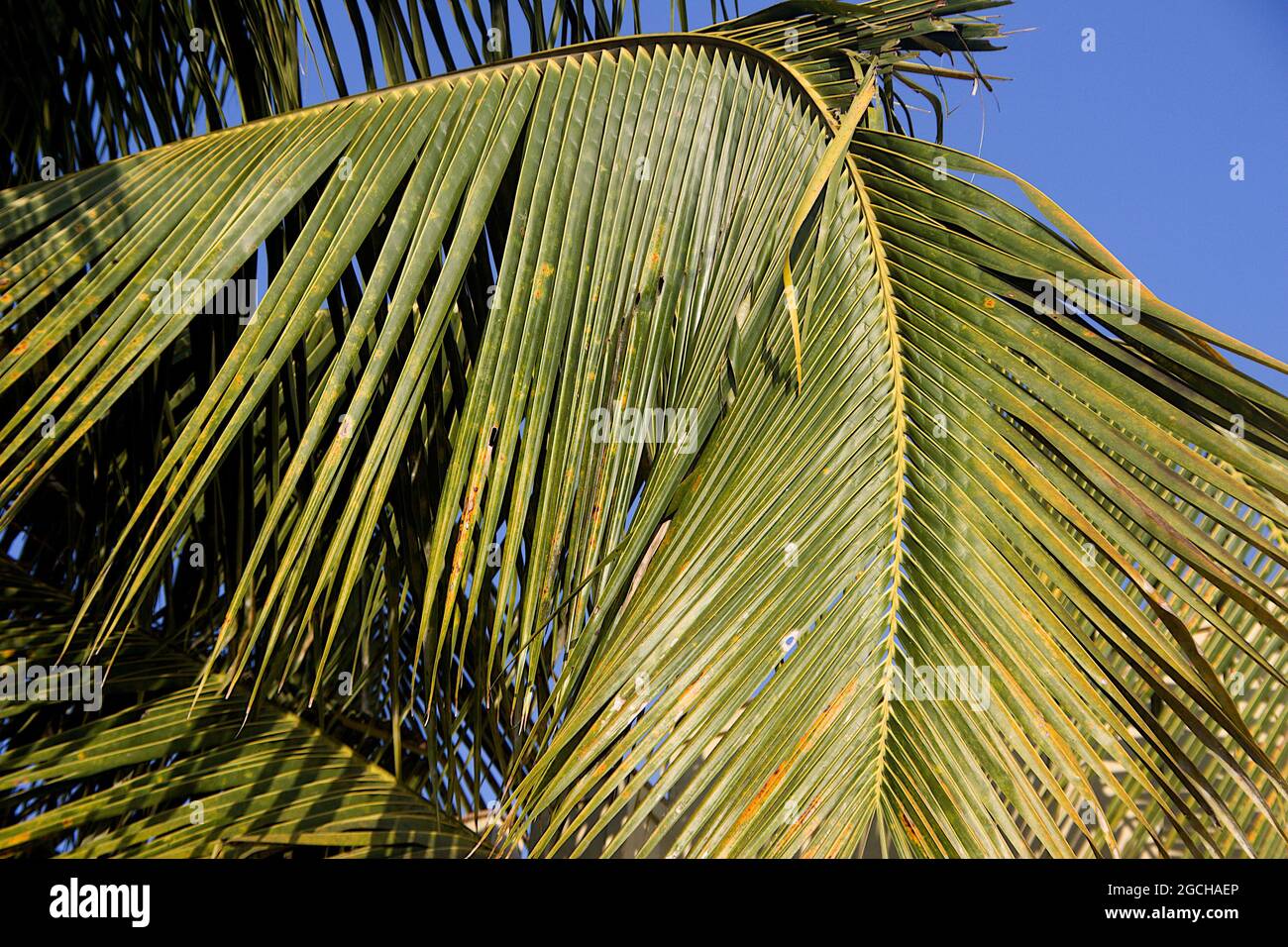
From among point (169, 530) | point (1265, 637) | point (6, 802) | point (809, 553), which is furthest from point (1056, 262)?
point (6, 802)

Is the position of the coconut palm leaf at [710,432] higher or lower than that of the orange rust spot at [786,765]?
higher

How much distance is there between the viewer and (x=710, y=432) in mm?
1083

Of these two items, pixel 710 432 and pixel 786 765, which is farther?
pixel 710 432

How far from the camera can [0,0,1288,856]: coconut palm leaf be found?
76cm

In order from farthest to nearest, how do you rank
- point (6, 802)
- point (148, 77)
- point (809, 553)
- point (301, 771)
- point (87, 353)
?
point (148, 77), point (301, 771), point (6, 802), point (87, 353), point (809, 553)

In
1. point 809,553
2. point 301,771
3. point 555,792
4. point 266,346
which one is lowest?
point 301,771

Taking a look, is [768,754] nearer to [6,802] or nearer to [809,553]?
[809,553]

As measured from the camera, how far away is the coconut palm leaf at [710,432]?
2.48 ft

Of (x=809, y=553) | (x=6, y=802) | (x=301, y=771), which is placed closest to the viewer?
(x=809, y=553)

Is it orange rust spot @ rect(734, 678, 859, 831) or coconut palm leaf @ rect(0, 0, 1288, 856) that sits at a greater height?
coconut palm leaf @ rect(0, 0, 1288, 856)

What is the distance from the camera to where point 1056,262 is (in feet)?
2.87

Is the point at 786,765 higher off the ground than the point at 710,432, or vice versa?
the point at 710,432
